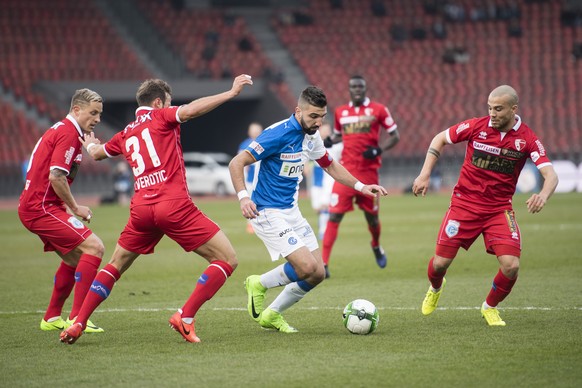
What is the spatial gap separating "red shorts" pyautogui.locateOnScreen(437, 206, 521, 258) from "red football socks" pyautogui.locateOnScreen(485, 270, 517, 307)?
0.27 metres

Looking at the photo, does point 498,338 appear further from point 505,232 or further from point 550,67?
point 550,67

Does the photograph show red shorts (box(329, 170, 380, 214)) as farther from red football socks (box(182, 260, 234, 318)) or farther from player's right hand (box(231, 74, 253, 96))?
player's right hand (box(231, 74, 253, 96))

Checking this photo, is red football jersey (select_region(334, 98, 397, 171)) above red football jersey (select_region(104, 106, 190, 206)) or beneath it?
beneath

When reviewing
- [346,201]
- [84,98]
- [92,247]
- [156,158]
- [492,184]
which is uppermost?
[84,98]

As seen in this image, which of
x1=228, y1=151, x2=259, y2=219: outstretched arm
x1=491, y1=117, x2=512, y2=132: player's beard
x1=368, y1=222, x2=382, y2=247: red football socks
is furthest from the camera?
x1=368, y1=222, x2=382, y2=247: red football socks

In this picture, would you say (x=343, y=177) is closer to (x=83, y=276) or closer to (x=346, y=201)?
(x=83, y=276)

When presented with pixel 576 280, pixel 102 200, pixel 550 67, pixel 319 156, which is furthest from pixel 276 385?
pixel 550 67

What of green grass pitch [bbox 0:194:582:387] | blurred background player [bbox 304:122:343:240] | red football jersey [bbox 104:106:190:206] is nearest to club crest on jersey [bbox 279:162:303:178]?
red football jersey [bbox 104:106:190:206]

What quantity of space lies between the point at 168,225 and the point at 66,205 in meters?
1.39

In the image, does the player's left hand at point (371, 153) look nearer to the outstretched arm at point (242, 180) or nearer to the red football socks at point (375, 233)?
the red football socks at point (375, 233)

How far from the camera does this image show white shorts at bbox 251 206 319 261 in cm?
814

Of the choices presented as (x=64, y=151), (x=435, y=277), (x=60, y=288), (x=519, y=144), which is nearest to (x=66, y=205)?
(x=64, y=151)

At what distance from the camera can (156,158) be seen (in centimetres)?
768

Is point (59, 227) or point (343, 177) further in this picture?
point (343, 177)
